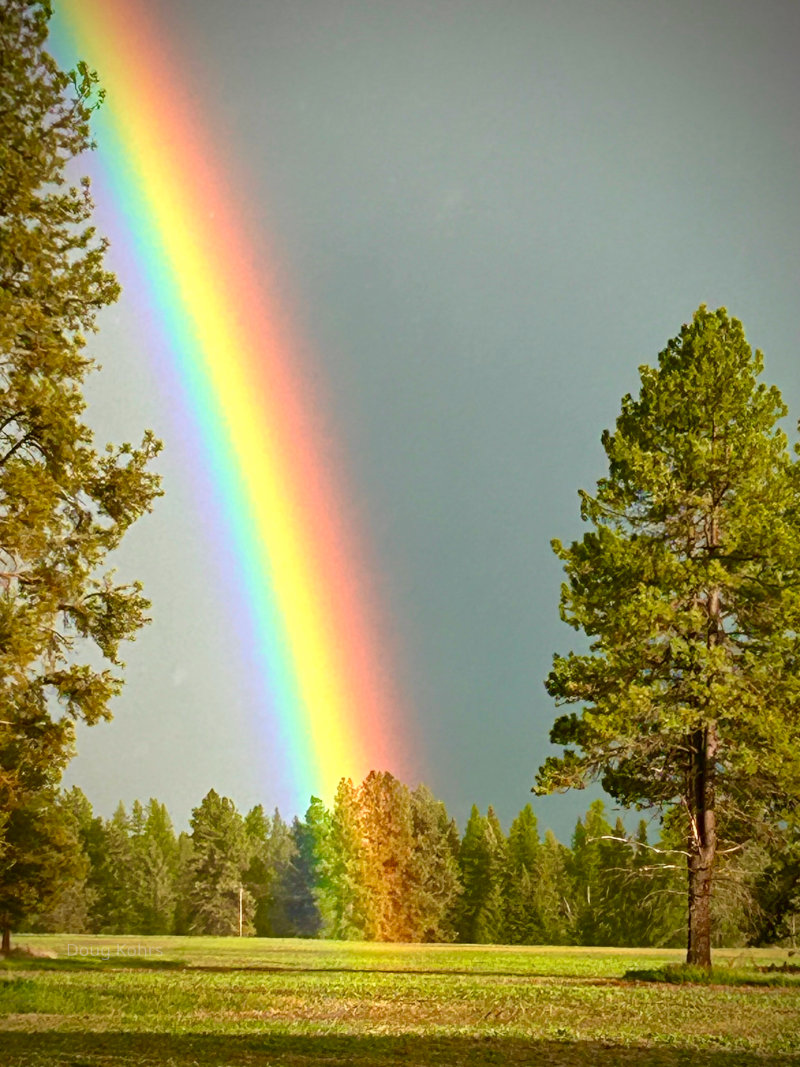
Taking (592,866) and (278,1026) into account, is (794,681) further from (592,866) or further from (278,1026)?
(592,866)

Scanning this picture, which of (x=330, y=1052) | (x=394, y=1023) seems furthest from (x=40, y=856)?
(x=330, y=1052)

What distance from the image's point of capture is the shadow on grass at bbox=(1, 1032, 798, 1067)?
11328mm

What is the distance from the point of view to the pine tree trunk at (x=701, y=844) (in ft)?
82.8

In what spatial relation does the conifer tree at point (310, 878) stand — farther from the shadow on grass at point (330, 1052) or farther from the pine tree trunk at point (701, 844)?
the shadow on grass at point (330, 1052)

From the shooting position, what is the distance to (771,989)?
21797mm

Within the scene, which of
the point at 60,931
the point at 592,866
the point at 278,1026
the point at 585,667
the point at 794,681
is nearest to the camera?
the point at 278,1026

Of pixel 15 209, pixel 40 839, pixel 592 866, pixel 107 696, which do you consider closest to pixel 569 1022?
pixel 107 696

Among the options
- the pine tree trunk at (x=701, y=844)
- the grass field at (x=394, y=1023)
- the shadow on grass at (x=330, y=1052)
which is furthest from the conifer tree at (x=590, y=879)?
the shadow on grass at (x=330, y=1052)

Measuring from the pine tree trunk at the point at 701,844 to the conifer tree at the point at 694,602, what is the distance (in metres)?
0.04

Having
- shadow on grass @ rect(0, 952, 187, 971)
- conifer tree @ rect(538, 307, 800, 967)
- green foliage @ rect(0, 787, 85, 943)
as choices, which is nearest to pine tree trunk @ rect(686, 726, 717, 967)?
conifer tree @ rect(538, 307, 800, 967)

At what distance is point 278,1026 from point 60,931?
105 metres

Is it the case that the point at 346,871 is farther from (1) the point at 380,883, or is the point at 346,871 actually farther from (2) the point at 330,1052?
(2) the point at 330,1052

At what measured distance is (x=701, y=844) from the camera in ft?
84.9

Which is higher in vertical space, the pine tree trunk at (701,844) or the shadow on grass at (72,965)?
the pine tree trunk at (701,844)
